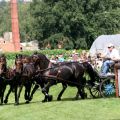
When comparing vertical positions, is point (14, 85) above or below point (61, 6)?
below

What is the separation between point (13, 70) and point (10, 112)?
8.76 feet

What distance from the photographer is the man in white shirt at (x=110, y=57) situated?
643 inches

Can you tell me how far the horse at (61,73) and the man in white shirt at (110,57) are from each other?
467 mm

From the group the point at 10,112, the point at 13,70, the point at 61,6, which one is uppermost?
the point at 61,6

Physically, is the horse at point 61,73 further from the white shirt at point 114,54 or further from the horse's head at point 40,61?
the white shirt at point 114,54

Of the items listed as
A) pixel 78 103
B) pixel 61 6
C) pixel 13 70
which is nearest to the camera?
pixel 78 103

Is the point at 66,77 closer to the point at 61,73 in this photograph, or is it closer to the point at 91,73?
the point at 61,73

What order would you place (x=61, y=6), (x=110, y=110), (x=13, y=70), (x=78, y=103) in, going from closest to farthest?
(x=110, y=110) < (x=78, y=103) < (x=13, y=70) < (x=61, y=6)

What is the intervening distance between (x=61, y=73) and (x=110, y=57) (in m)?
1.80

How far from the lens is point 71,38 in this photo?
7269cm

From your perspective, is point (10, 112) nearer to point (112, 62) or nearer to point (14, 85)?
point (14, 85)

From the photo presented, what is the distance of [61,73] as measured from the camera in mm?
16344

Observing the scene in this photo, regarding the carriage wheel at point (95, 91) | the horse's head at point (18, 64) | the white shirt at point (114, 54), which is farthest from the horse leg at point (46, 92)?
the white shirt at point (114, 54)

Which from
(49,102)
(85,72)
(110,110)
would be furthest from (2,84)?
(110,110)
